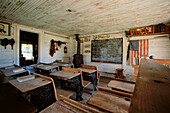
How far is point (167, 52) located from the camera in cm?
349

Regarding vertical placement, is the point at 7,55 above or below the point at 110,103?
above

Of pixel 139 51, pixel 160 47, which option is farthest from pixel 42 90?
pixel 160 47

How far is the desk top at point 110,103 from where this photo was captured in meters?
0.85

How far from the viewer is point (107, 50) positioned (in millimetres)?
4871

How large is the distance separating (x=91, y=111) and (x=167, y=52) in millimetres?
4566

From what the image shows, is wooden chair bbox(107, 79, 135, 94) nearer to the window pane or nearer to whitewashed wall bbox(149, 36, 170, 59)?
whitewashed wall bbox(149, 36, 170, 59)

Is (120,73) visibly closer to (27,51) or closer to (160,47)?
(160,47)

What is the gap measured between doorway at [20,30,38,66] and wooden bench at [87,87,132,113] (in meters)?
4.38

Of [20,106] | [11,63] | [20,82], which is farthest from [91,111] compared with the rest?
[11,63]

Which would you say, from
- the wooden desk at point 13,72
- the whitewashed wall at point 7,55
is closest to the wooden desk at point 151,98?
the wooden desk at point 13,72

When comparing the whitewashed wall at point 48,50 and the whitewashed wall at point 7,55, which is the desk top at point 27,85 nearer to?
the whitewashed wall at point 7,55

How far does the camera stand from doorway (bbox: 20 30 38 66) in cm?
395

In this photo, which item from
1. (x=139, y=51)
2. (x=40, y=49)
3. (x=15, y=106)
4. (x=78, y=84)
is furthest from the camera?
(x=40, y=49)

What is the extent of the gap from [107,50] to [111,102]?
417 centimetres
